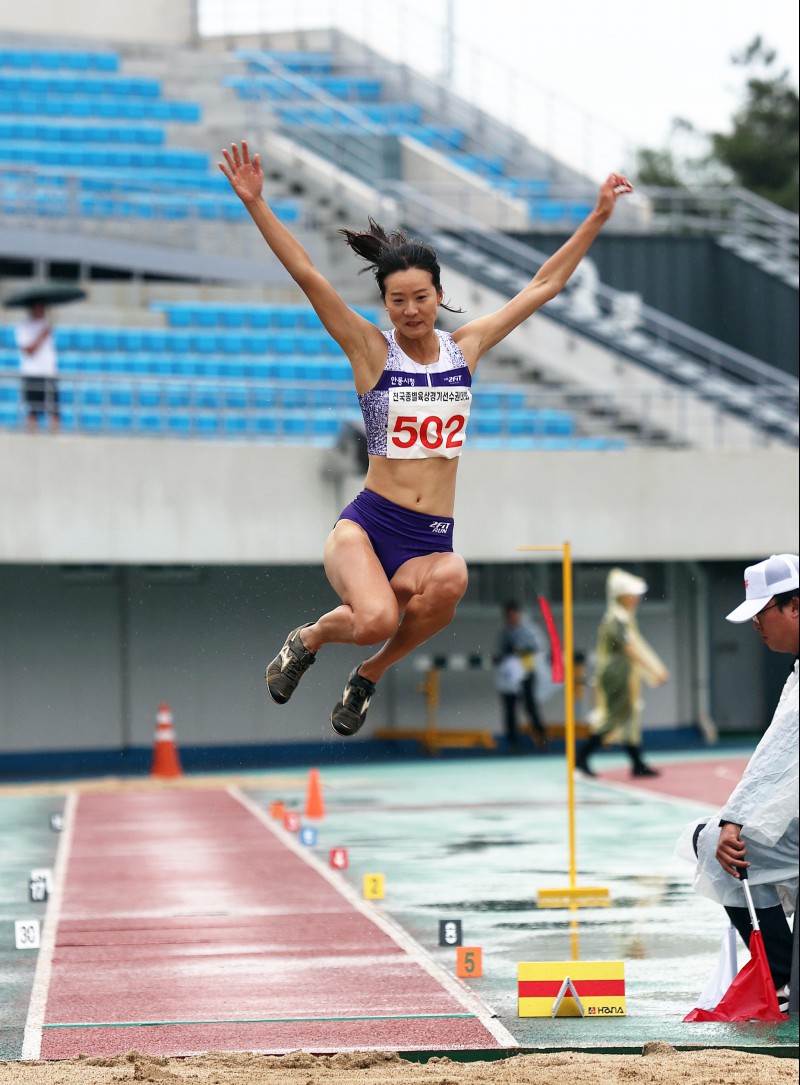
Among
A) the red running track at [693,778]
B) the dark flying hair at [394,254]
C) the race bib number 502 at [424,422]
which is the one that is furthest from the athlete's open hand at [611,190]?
the red running track at [693,778]

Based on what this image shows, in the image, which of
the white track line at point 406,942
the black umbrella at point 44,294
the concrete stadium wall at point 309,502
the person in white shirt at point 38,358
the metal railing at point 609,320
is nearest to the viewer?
the white track line at point 406,942

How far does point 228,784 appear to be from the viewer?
→ 2164cm

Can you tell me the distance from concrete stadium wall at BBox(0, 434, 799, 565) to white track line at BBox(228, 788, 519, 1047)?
20.6 ft

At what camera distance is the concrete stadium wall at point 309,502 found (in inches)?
851

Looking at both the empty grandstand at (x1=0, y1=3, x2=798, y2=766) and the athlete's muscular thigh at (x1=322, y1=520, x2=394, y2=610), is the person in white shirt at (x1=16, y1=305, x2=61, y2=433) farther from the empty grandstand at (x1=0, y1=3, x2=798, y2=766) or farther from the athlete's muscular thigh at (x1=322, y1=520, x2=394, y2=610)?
the athlete's muscular thigh at (x1=322, y1=520, x2=394, y2=610)

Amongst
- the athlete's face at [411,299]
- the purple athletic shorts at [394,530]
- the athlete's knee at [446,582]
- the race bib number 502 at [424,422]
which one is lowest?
the athlete's knee at [446,582]

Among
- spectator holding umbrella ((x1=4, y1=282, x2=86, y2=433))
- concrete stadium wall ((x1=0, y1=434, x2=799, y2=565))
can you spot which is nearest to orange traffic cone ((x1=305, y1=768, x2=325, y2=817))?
concrete stadium wall ((x1=0, y1=434, x2=799, y2=565))

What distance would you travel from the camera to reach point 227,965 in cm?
960

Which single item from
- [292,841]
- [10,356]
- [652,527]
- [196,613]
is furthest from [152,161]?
[292,841]

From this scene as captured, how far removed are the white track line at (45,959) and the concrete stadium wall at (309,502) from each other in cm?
604

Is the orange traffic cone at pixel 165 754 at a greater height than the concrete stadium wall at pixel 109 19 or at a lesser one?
lesser

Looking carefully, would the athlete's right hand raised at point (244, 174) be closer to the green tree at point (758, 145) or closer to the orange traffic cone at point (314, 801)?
the orange traffic cone at point (314, 801)

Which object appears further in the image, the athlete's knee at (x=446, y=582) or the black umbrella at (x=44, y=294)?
the black umbrella at (x=44, y=294)

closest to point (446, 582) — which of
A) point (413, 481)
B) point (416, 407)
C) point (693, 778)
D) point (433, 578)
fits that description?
point (433, 578)
